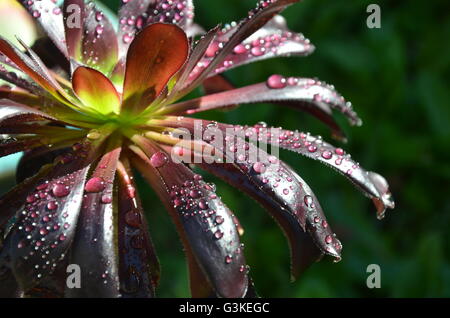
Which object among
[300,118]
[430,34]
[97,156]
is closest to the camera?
[97,156]

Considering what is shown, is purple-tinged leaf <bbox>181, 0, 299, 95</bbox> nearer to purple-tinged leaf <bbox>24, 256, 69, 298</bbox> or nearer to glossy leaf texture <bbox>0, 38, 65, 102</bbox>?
glossy leaf texture <bbox>0, 38, 65, 102</bbox>

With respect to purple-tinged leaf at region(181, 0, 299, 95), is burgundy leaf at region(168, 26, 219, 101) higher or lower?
lower

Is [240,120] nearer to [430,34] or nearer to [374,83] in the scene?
[374,83]

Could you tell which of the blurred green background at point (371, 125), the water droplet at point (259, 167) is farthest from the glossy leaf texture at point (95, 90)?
the blurred green background at point (371, 125)

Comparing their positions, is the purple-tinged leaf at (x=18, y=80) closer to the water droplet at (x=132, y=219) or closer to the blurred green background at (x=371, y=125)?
the water droplet at (x=132, y=219)

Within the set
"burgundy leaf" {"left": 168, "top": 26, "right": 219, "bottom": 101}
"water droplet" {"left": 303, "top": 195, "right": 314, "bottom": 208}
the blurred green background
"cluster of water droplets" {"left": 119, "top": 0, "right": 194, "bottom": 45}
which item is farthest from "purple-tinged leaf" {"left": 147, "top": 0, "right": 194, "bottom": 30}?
the blurred green background

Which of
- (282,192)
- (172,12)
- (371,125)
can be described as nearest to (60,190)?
(282,192)
